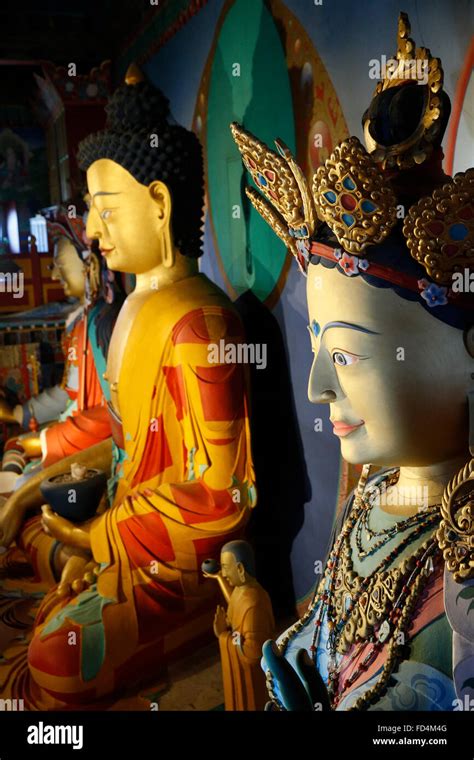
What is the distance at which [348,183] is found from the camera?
1452mm

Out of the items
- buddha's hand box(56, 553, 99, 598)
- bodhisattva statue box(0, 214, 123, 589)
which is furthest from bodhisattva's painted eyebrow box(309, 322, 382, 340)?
bodhisattva statue box(0, 214, 123, 589)

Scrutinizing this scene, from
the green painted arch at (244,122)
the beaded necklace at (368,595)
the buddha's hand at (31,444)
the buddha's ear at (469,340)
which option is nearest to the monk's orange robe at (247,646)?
the beaded necklace at (368,595)

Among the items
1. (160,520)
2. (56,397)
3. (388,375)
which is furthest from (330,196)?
(56,397)

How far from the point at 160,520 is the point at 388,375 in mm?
1403

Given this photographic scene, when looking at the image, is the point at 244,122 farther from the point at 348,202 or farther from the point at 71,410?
the point at 348,202

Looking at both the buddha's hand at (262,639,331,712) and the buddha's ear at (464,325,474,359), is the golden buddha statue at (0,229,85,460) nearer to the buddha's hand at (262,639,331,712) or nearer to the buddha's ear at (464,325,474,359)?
the buddha's hand at (262,639,331,712)

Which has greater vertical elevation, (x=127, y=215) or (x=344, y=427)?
(x=127, y=215)

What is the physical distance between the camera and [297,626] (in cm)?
174

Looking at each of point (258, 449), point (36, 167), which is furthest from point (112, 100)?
point (36, 167)

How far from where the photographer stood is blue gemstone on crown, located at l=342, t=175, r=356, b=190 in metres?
1.45

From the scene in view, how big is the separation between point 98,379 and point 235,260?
A: 895mm

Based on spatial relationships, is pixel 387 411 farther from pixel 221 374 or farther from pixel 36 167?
pixel 36 167

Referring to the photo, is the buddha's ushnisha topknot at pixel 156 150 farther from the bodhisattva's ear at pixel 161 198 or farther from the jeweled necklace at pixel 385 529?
the jeweled necklace at pixel 385 529

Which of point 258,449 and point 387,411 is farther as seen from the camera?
point 258,449
